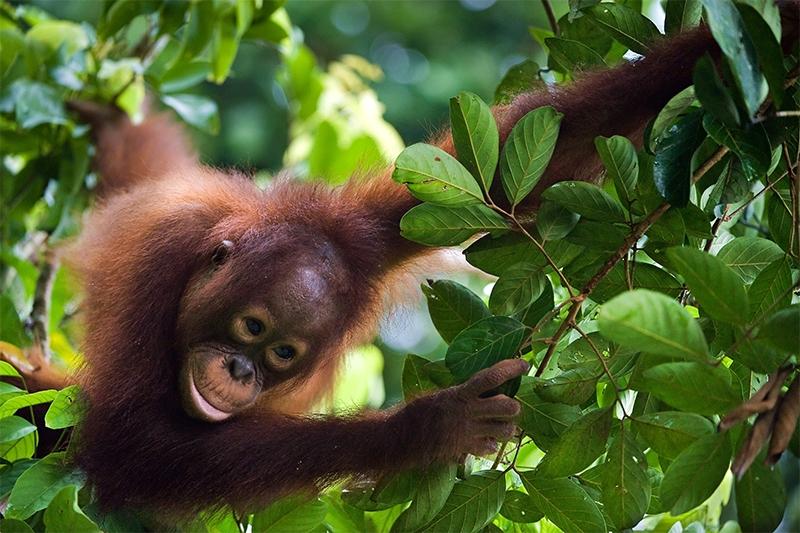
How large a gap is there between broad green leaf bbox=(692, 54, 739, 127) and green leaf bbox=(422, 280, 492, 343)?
25.5 inches

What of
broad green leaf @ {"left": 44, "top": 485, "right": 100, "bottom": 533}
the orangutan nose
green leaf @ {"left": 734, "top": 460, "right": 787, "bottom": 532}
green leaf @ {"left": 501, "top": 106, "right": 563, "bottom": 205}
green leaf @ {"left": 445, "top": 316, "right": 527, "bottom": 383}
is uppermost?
green leaf @ {"left": 501, "top": 106, "right": 563, "bottom": 205}

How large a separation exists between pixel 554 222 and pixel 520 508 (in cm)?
60

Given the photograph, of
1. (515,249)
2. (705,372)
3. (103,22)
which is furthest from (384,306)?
(103,22)

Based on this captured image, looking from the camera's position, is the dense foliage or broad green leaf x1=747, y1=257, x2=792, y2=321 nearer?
the dense foliage

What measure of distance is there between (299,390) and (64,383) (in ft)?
2.42

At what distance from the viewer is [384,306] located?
2.82 meters

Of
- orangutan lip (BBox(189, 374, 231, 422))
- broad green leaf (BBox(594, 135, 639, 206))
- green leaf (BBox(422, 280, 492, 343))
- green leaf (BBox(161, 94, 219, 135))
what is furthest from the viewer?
green leaf (BBox(161, 94, 219, 135))

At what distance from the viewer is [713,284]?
147 cm

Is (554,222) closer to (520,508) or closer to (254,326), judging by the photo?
(520,508)

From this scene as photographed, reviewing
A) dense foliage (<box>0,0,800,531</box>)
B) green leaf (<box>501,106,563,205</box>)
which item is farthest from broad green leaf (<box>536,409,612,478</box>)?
green leaf (<box>501,106,563,205</box>)

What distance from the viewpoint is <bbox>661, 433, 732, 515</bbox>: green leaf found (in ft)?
5.04

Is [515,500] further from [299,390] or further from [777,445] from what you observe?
[299,390]

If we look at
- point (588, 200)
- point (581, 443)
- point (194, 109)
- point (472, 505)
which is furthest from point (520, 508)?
point (194, 109)

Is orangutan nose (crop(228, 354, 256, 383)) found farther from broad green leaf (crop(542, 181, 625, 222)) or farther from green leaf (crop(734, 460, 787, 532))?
green leaf (crop(734, 460, 787, 532))
